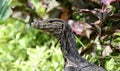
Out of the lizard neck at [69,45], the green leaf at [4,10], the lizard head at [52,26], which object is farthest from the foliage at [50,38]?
the lizard head at [52,26]

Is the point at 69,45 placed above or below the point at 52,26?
below

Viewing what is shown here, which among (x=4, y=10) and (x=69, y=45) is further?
(x=4, y=10)

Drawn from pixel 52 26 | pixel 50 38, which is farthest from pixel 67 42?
pixel 50 38

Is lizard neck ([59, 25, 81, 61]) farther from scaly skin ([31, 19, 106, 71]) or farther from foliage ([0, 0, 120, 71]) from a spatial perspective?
foliage ([0, 0, 120, 71])

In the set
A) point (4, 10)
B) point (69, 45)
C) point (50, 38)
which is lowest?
point (50, 38)

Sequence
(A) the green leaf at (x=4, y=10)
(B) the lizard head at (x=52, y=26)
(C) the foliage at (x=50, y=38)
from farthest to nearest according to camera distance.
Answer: (A) the green leaf at (x=4, y=10)
(C) the foliage at (x=50, y=38)
(B) the lizard head at (x=52, y=26)

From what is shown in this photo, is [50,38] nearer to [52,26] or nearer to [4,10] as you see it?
[4,10]

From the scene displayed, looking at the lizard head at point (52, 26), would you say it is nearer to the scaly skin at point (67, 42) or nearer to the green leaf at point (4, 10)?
the scaly skin at point (67, 42)
